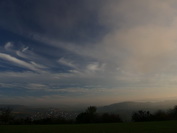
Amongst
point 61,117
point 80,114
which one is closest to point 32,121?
point 61,117

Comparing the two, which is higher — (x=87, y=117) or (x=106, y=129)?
(x=87, y=117)

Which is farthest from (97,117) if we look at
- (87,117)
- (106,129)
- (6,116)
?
(106,129)

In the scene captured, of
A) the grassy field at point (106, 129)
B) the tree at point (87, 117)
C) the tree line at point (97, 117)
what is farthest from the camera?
the tree at point (87, 117)

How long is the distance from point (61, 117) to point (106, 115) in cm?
1772

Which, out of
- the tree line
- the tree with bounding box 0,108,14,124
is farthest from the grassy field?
the tree with bounding box 0,108,14,124

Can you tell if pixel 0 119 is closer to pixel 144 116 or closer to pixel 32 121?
pixel 32 121

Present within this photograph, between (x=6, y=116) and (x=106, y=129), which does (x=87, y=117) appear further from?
(x=106, y=129)

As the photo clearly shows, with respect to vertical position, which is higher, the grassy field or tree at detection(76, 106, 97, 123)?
tree at detection(76, 106, 97, 123)

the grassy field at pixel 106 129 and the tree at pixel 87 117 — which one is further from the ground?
the tree at pixel 87 117

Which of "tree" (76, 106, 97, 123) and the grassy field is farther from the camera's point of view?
"tree" (76, 106, 97, 123)

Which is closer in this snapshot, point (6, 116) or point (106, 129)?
point (106, 129)

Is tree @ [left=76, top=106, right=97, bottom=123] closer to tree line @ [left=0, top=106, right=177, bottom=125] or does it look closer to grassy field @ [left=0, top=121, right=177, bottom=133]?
tree line @ [left=0, top=106, right=177, bottom=125]

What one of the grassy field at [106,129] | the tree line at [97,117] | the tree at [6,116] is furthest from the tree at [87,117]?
the grassy field at [106,129]

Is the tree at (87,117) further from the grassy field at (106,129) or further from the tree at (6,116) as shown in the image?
the grassy field at (106,129)
